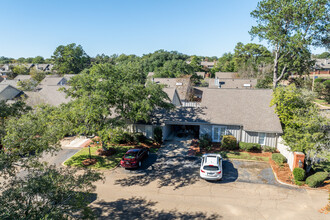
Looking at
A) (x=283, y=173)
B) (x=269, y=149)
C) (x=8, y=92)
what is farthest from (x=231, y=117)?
(x=8, y=92)

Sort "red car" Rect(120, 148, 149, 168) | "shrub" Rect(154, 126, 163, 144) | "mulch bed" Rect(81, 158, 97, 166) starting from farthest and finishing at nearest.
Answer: "shrub" Rect(154, 126, 163, 144)
"mulch bed" Rect(81, 158, 97, 166)
"red car" Rect(120, 148, 149, 168)

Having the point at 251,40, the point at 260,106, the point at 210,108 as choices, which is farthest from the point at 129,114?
the point at 251,40

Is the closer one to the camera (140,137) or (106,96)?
(106,96)

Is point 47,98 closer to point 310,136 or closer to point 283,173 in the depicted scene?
point 283,173

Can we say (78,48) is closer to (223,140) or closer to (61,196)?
(223,140)

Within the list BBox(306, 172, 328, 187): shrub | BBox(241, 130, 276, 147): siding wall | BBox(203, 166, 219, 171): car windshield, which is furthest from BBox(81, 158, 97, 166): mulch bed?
BBox(306, 172, 328, 187): shrub

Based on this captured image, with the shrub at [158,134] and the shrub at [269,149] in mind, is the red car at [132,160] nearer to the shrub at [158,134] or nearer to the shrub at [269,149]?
the shrub at [158,134]

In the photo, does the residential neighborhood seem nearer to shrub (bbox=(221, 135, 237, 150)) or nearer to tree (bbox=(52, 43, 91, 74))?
shrub (bbox=(221, 135, 237, 150))
